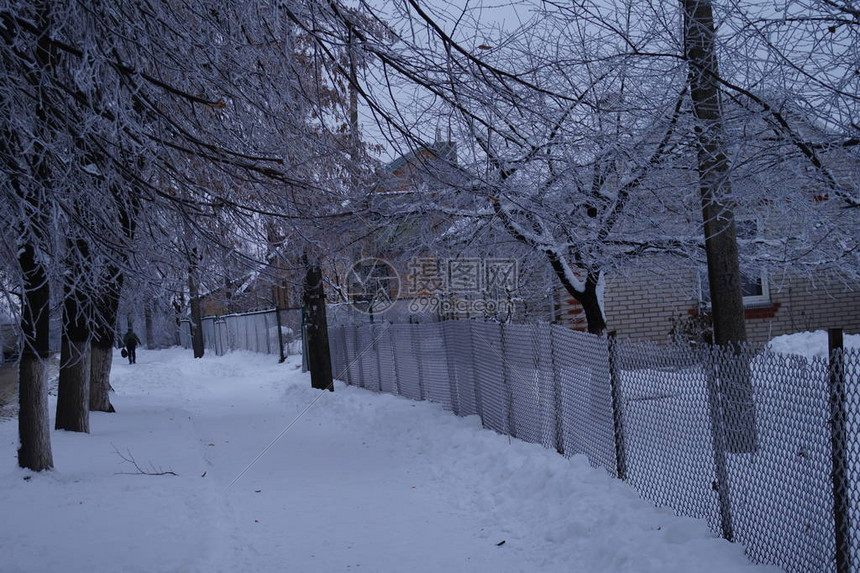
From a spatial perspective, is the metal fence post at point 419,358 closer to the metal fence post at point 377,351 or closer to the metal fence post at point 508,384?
the metal fence post at point 377,351

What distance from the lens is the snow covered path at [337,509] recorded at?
204 inches

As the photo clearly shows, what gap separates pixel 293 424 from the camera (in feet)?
43.3

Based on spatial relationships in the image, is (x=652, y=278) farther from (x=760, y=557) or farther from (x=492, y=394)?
(x=760, y=557)

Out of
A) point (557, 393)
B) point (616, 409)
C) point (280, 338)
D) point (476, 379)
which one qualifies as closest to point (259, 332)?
point (280, 338)

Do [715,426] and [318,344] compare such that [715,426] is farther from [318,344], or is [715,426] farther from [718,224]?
[318,344]

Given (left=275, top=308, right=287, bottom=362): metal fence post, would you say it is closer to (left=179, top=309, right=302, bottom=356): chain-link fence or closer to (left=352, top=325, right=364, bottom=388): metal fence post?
(left=179, top=309, right=302, bottom=356): chain-link fence

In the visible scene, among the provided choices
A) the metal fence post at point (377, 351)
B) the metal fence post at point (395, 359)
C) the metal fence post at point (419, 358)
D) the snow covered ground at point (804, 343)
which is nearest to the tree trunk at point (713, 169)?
the snow covered ground at point (804, 343)

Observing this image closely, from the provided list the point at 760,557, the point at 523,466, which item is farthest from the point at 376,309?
the point at 760,557

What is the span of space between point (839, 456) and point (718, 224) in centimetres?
409

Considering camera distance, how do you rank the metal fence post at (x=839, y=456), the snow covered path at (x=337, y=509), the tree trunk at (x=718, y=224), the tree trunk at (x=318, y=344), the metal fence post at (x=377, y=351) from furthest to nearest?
the tree trunk at (x=318, y=344) < the metal fence post at (x=377, y=351) < the snow covered path at (x=337, y=509) < the tree trunk at (x=718, y=224) < the metal fence post at (x=839, y=456)

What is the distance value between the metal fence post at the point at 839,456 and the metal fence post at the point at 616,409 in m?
2.59

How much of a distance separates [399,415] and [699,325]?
255 inches

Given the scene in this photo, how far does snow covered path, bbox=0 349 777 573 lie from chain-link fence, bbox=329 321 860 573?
10.0 inches

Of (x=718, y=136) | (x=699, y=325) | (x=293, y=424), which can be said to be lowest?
(x=293, y=424)
